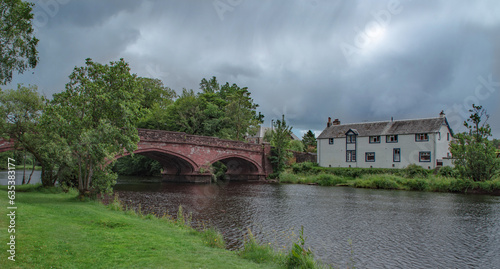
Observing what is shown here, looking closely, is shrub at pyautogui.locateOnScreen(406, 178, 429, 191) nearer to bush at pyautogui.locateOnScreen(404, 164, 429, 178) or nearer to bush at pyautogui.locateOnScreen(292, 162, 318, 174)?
bush at pyautogui.locateOnScreen(404, 164, 429, 178)

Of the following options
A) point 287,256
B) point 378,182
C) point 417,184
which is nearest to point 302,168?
point 378,182

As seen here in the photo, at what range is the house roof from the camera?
40.1 meters

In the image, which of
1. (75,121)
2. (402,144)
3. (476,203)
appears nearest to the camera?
(75,121)

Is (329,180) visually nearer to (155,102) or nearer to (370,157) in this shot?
(370,157)

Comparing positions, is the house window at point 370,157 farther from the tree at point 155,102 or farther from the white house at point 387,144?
the tree at point 155,102

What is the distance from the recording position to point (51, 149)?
14.8 meters

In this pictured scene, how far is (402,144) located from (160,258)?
1573 inches

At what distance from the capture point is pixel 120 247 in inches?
304

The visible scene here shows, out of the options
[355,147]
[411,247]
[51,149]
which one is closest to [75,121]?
[51,149]

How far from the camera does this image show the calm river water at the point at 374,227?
34.7ft

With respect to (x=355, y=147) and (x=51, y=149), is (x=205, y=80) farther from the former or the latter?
(x=51, y=149)

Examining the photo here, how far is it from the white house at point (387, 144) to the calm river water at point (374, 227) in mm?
16441

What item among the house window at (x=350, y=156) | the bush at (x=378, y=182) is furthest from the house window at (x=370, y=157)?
the bush at (x=378, y=182)

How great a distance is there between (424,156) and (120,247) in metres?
39.5
